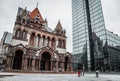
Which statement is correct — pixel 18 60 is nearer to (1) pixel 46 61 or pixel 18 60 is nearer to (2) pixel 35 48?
(2) pixel 35 48

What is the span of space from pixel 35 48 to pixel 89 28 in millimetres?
36425

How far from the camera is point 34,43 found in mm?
30312

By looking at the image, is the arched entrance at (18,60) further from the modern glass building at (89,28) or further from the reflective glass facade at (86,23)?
the reflective glass facade at (86,23)

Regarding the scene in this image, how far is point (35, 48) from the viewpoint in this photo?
28.7 metres

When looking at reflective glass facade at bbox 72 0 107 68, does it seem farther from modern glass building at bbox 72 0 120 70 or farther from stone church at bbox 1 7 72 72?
stone church at bbox 1 7 72 72

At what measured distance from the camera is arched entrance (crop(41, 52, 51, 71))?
30203 mm

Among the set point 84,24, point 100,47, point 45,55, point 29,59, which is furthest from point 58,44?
point 84,24

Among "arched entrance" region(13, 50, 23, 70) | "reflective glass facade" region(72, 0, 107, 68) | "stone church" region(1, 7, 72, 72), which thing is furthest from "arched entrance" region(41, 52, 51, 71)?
"reflective glass facade" region(72, 0, 107, 68)

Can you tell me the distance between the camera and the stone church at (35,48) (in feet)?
84.2

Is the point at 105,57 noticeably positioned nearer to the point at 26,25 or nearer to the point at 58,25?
→ the point at 58,25

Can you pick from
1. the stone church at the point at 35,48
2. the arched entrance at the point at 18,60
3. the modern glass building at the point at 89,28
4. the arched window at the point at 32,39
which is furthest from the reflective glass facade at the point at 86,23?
the arched entrance at the point at 18,60

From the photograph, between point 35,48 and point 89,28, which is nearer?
point 35,48

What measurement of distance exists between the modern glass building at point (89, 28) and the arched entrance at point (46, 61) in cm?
2624

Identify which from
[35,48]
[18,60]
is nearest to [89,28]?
[35,48]
